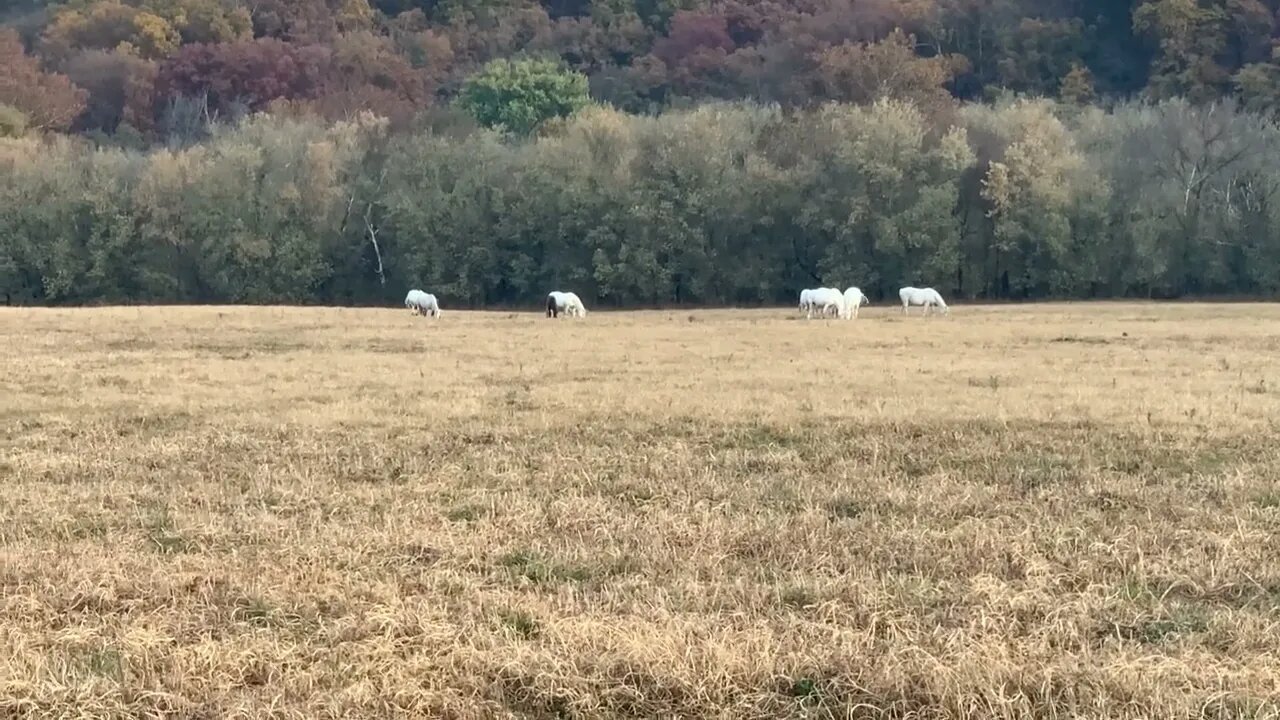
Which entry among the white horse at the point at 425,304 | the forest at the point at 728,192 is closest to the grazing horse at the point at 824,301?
the white horse at the point at 425,304

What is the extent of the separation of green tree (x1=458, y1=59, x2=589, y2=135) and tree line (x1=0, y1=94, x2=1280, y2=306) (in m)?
13.7

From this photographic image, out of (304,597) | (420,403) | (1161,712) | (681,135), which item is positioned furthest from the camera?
(681,135)

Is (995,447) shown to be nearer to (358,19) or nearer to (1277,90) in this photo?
(1277,90)

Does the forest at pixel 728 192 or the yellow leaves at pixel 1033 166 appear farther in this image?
the forest at pixel 728 192

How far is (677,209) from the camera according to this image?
182ft

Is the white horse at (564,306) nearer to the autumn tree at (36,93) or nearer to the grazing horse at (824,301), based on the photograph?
the grazing horse at (824,301)

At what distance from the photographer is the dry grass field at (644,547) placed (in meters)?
5.38

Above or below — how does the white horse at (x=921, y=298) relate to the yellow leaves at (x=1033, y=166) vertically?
below

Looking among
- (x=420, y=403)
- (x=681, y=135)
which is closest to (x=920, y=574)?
(x=420, y=403)

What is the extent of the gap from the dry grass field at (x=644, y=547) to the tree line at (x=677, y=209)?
36687mm

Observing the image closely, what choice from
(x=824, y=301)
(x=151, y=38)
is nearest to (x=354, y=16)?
(x=151, y=38)

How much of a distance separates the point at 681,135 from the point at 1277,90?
104 feet

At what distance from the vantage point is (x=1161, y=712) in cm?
501

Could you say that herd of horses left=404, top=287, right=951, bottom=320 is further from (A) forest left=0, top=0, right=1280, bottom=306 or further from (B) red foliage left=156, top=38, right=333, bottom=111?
(B) red foliage left=156, top=38, right=333, bottom=111
